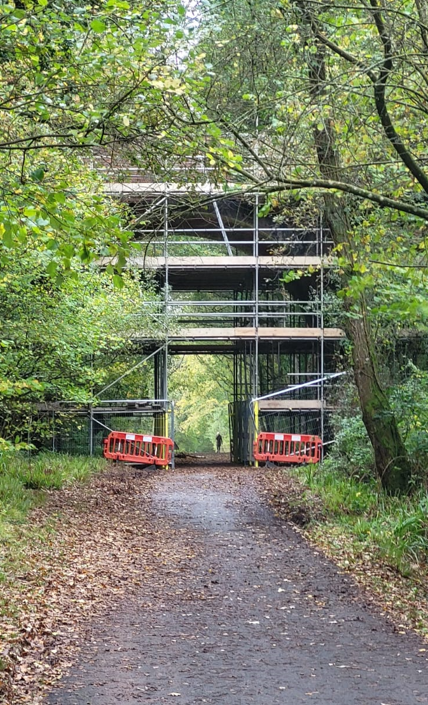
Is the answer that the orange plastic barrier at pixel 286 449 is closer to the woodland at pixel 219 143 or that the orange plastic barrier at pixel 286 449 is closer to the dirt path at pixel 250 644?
the woodland at pixel 219 143

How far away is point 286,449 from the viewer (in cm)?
2230

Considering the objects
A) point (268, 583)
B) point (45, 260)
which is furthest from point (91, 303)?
point (268, 583)

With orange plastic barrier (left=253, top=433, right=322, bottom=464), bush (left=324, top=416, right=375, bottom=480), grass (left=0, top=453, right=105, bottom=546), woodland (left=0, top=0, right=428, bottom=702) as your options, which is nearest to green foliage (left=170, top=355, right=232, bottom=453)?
orange plastic barrier (left=253, top=433, right=322, bottom=464)

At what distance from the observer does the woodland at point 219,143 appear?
5555 millimetres

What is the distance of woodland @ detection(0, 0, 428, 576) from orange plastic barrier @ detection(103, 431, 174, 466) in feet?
16.9

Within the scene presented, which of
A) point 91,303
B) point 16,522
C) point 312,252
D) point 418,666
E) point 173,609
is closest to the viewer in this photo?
point 418,666

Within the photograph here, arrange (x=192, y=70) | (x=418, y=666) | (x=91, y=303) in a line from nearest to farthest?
(x=418, y=666) → (x=192, y=70) → (x=91, y=303)

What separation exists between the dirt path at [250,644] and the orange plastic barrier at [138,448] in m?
11.4

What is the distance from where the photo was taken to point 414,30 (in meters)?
7.77

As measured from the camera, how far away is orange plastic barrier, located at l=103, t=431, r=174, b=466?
2122 cm

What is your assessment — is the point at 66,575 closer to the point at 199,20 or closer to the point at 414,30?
the point at 199,20

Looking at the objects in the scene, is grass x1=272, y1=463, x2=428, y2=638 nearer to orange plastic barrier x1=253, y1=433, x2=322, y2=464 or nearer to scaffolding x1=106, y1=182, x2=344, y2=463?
orange plastic barrier x1=253, y1=433, x2=322, y2=464

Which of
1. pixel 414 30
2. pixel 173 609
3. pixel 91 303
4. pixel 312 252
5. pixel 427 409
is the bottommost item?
pixel 173 609

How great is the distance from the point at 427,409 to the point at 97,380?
6701 mm
